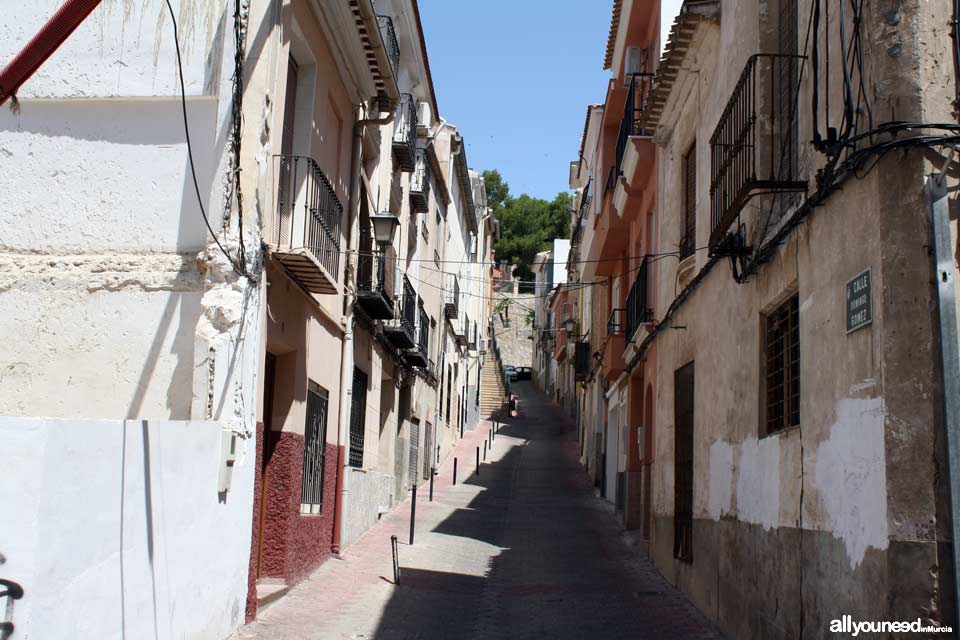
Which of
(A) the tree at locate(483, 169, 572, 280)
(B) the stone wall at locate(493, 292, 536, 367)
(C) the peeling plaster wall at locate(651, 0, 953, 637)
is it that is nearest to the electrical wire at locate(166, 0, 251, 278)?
(C) the peeling plaster wall at locate(651, 0, 953, 637)

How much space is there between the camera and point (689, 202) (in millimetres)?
13148

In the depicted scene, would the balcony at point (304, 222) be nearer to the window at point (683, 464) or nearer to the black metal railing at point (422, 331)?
the window at point (683, 464)

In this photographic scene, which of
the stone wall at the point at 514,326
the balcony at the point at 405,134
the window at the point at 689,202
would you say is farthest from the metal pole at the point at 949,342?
the stone wall at the point at 514,326

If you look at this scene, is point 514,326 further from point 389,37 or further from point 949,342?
point 949,342

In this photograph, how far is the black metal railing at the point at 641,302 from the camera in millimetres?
16078

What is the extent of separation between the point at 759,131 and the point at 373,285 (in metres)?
7.87

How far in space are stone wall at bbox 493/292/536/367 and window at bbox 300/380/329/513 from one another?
55.4 meters

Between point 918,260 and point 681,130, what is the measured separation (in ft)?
27.9

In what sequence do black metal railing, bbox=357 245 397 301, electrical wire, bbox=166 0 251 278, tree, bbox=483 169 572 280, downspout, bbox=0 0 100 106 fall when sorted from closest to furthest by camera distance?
downspout, bbox=0 0 100 106
electrical wire, bbox=166 0 251 278
black metal railing, bbox=357 245 397 301
tree, bbox=483 169 572 280

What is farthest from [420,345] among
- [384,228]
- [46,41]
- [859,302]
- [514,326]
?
[514,326]

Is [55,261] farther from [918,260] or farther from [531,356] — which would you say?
[531,356]

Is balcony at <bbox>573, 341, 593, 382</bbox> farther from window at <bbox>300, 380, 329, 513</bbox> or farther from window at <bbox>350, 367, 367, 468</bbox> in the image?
window at <bbox>300, 380, 329, 513</bbox>

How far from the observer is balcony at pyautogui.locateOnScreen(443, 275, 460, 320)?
2860cm

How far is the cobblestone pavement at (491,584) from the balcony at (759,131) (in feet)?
13.6
